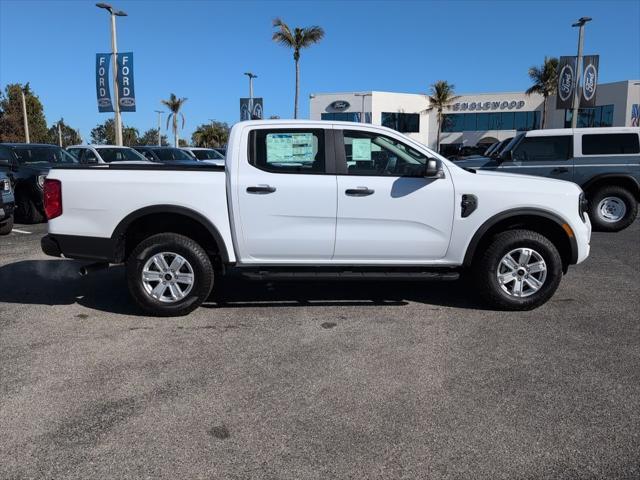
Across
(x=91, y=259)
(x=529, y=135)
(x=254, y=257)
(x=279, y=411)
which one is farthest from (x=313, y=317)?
(x=529, y=135)

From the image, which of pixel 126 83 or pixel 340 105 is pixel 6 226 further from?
pixel 340 105

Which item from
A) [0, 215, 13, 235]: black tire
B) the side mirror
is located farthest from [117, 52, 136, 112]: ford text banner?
the side mirror

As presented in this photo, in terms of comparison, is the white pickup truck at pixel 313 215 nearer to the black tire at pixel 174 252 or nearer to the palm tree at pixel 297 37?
the black tire at pixel 174 252

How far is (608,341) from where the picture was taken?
4.56 m

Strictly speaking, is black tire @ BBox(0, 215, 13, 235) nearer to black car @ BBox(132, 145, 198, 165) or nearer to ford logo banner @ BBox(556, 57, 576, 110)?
black car @ BBox(132, 145, 198, 165)

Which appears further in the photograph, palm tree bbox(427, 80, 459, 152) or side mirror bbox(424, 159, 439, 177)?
palm tree bbox(427, 80, 459, 152)

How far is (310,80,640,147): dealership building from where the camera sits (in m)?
52.9

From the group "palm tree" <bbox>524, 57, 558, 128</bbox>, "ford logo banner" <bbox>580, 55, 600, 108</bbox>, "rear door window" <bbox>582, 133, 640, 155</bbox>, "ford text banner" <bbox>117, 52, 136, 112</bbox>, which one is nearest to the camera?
"rear door window" <bbox>582, 133, 640, 155</bbox>

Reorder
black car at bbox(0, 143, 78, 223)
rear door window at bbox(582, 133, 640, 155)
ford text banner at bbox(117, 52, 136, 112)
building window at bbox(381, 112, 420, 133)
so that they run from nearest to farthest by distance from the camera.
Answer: rear door window at bbox(582, 133, 640, 155)
black car at bbox(0, 143, 78, 223)
ford text banner at bbox(117, 52, 136, 112)
building window at bbox(381, 112, 420, 133)

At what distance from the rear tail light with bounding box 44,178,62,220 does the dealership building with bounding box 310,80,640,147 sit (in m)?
48.4

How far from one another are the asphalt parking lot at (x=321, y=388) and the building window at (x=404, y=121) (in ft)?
171

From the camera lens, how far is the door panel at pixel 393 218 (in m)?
5.07

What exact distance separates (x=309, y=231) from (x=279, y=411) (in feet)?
6.84

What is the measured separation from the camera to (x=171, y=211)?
4996 mm
